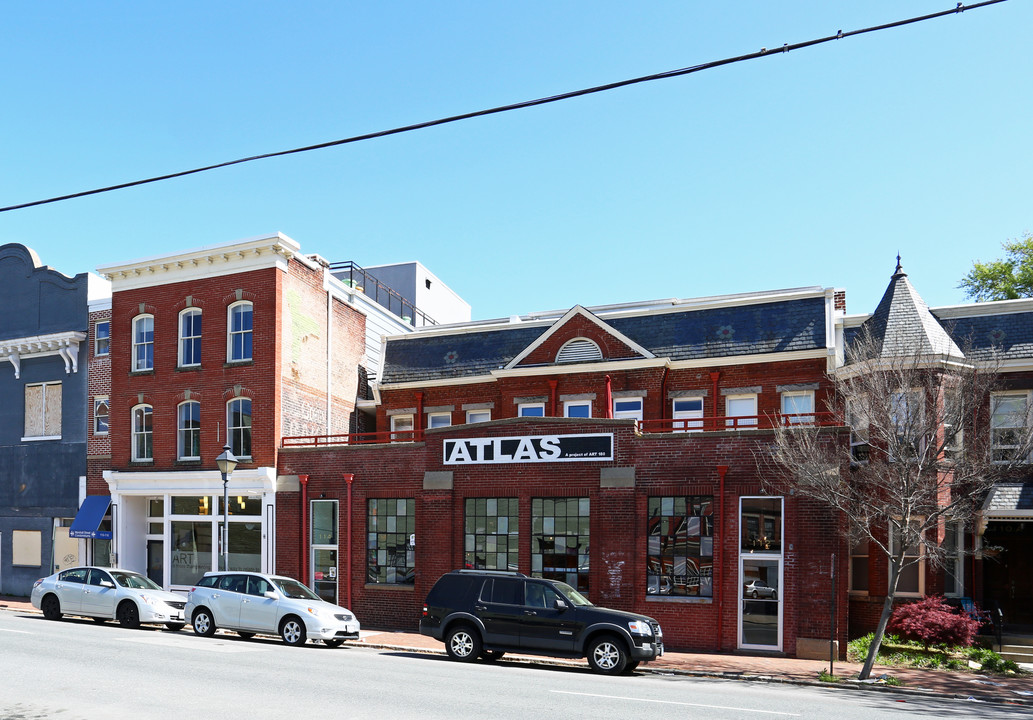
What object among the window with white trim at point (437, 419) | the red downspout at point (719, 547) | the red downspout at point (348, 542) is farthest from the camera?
the window with white trim at point (437, 419)

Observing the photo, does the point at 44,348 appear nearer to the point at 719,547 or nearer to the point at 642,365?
the point at 642,365

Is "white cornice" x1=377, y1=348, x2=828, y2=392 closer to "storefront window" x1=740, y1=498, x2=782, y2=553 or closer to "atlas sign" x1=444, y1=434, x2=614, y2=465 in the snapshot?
"atlas sign" x1=444, y1=434, x2=614, y2=465

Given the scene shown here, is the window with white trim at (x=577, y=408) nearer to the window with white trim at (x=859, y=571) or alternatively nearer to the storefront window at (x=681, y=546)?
the storefront window at (x=681, y=546)

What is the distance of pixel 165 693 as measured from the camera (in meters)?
12.2

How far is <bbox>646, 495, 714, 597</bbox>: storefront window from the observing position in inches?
826

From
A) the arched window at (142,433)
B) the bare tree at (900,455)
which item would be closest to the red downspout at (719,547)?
the bare tree at (900,455)

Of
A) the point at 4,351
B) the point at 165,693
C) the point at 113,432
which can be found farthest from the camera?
the point at 4,351

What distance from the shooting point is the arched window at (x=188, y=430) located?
27.3 meters

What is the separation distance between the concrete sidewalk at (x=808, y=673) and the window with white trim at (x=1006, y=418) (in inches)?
237

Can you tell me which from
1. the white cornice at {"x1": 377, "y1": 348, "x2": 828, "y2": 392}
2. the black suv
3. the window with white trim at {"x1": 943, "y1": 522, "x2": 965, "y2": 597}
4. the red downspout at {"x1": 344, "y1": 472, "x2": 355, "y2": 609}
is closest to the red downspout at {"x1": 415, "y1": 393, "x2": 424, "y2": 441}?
the white cornice at {"x1": 377, "y1": 348, "x2": 828, "y2": 392}

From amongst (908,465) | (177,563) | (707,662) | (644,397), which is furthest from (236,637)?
(908,465)

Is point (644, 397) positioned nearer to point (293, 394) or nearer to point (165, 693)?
point (293, 394)

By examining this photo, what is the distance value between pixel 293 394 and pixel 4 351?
11.7 m

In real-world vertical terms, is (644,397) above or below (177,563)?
above
